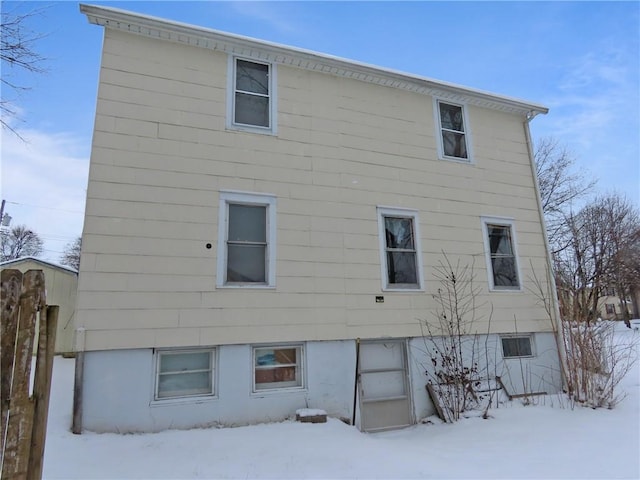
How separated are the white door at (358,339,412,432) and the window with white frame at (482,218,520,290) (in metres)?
2.64

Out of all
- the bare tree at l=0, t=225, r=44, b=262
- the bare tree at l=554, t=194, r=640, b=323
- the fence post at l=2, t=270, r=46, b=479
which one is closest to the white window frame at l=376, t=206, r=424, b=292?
the fence post at l=2, t=270, r=46, b=479

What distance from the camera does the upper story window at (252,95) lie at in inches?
261

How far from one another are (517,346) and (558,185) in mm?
14295

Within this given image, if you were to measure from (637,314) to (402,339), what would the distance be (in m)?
45.3

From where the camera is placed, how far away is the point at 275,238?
624 centimetres

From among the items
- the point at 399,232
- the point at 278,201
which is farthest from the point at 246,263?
the point at 399,232

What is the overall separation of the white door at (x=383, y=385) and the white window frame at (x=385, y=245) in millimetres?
977

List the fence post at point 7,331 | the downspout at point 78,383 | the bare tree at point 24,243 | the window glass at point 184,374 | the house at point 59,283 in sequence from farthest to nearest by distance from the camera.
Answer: the bare tree at point 24,243
the house at point 59,283
the window glass at point 184,374
the downspout at point 78,383
the fence post at point 7,331

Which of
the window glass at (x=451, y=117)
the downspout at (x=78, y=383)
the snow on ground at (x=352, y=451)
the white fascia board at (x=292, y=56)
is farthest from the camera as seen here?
the window glass at (x=451, y=117)

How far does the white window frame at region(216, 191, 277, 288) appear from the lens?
5.88 metres

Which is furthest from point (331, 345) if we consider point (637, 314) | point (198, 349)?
point (637, 314)

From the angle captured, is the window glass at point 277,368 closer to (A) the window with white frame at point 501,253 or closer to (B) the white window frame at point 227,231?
(B) the white window frame at point 227,231

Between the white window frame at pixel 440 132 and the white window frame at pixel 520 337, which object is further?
the white window frame at pixel 440 132

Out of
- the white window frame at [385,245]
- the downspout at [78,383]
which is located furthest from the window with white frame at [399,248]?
the downspout at [78,383]
